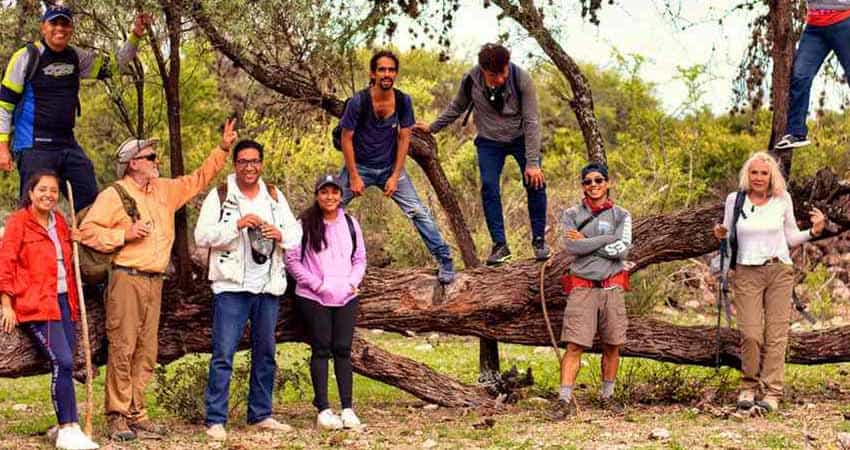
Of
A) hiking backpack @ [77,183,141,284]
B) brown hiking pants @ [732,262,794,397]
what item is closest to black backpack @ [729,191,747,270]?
brown hiking pants @ [732,262,794,397]

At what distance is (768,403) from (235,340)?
3796mm

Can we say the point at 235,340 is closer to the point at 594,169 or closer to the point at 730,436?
the point at 594,169

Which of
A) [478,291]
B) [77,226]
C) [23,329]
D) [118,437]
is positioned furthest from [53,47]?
[478,291]

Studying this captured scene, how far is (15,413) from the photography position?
35.3ft

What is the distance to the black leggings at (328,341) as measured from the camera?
28.4 ft

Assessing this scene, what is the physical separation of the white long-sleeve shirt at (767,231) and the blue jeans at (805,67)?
66 cm

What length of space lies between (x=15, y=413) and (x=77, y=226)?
Answer: 3.22 metres

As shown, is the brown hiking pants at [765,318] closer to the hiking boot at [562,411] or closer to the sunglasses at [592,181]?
the sunglasses at [592,181]

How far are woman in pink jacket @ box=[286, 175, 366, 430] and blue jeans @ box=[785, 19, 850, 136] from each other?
3.41m

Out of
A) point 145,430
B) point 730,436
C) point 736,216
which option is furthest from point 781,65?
point 145,430

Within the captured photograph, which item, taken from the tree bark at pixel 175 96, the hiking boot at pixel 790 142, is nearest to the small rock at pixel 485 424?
the tree bark at pixel 175 96

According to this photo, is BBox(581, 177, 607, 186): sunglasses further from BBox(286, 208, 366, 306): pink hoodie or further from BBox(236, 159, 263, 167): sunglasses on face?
BBox(236, 159, 263, 167): sunglasses on face

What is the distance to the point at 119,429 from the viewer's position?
26.8 ft

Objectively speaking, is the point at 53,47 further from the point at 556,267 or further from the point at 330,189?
the point at 556,267
